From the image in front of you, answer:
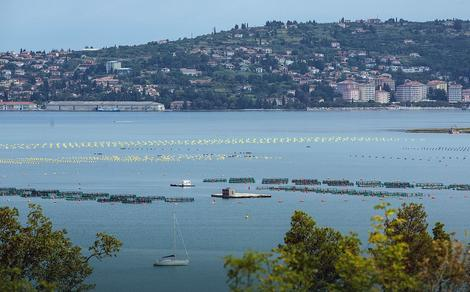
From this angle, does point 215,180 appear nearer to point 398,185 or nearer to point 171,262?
point 398,185

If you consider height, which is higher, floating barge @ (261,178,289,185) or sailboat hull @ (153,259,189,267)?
floating barge @ (261,178,289,185)

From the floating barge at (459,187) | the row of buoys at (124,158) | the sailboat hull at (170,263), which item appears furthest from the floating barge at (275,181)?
the sailboat hull at (170,263)

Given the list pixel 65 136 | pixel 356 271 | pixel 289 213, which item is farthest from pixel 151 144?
pixel 356 271

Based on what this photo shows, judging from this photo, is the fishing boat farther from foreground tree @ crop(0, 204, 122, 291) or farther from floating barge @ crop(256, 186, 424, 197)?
foreground tree @ crop(0, 204, 122, 291)

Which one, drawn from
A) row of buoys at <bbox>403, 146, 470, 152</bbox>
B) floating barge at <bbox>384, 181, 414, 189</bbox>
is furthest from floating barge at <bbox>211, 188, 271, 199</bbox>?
row of buoys at <bbox>403, 146, 470, 152</bbox>

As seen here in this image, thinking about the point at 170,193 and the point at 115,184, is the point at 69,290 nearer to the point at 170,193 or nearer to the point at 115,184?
the point at 170,193

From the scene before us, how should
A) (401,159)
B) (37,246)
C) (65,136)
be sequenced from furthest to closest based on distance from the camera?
(65,136) < (401,159) < (37,246)

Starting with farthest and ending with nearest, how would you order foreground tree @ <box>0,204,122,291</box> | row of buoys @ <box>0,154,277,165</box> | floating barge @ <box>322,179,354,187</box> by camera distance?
row of buoys @ <box>0,154,277,165</box>, floating barge @ <box>322,179,354,187</box>, foreground tree @ <box>0,204,122,291</box>

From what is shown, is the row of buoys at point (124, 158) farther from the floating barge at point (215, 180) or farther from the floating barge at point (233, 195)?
the floating barge at point (233, 195)
